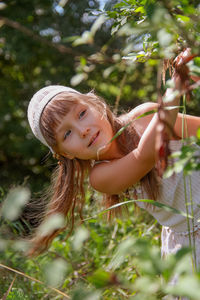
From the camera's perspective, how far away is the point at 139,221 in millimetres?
2578

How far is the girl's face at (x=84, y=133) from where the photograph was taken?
1510 millimetres

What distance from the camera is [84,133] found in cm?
150

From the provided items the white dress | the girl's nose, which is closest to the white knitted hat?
the girl's nose

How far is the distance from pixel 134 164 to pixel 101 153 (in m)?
0.26

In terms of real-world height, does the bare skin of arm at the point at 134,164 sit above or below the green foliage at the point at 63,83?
above

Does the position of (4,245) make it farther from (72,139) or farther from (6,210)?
(72,139)

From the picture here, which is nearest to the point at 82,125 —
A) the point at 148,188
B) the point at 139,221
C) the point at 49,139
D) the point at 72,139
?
the point at 72,139

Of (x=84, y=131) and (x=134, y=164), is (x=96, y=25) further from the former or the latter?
(x=84, y=131)

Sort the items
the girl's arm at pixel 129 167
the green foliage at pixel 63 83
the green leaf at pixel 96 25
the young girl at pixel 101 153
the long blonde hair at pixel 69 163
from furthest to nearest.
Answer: the green foliage at pixel 63 83, the long blonde hair at pixel 69 163, the young girl at pixel 101 153, the girl's arm at pixel 129 167, the green leaf at pixel 96 25

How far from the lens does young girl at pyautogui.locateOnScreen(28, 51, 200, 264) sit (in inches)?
58.6

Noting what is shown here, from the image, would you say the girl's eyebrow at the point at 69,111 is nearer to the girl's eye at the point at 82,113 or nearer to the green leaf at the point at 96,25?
the girl's eye at the point at 82,113

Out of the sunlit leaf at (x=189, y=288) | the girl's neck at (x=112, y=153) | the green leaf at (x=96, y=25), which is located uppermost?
the green leaf at (x=96, y=25)

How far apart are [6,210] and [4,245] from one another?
0.61 ft

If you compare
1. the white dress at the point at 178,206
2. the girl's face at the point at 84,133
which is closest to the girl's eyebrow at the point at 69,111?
Answer: the girl's face at the point at 84,133
